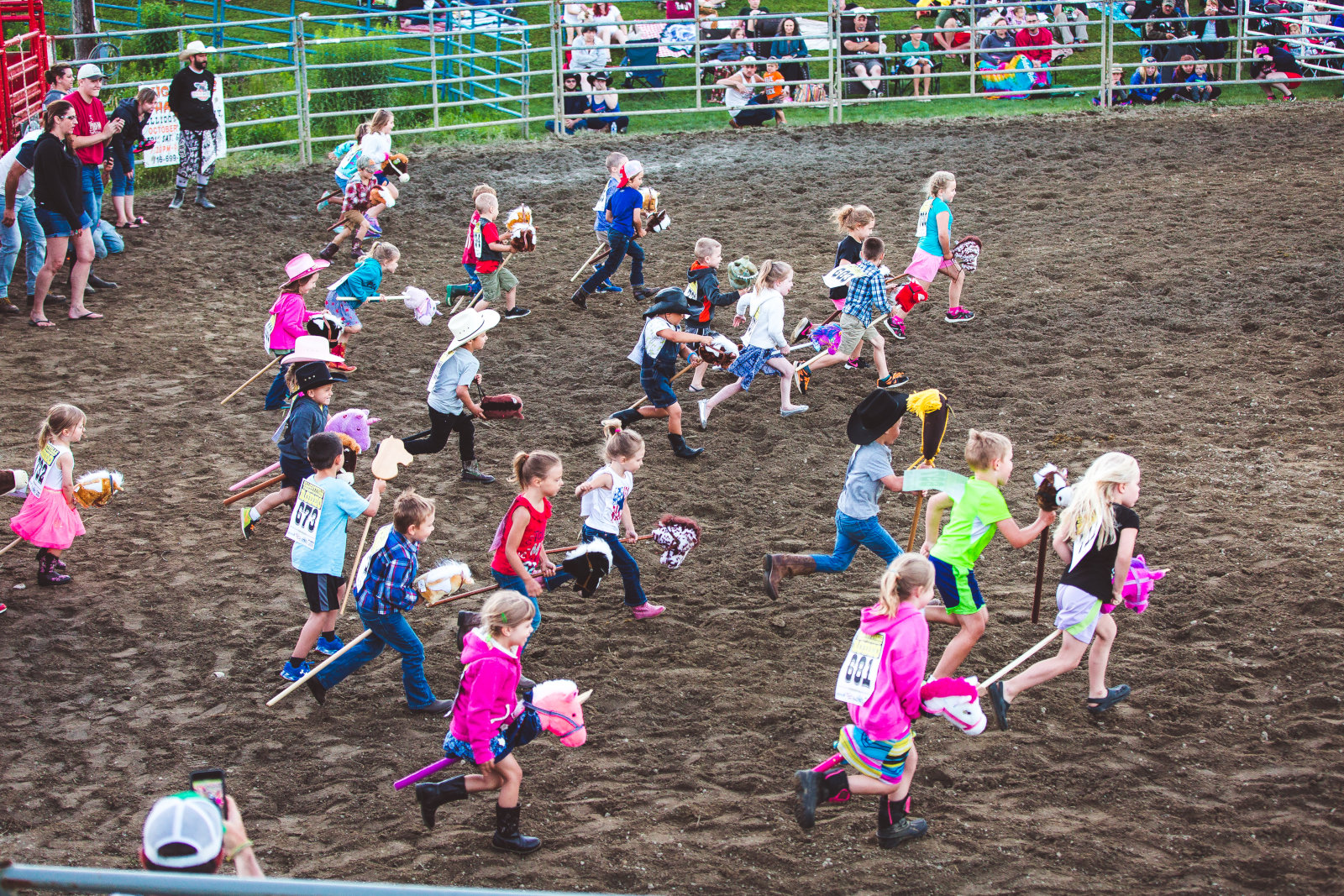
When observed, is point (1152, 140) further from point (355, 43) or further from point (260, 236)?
point (355, 43)

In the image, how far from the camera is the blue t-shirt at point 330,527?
6645 millimetres

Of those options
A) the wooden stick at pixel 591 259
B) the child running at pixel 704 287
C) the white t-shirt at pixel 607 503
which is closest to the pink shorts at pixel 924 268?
the child running at pixel 704 287

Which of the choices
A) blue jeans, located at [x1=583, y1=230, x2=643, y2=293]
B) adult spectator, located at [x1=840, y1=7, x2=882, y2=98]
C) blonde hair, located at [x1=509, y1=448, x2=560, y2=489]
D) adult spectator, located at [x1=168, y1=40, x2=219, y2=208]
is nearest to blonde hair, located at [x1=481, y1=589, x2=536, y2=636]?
blonde hair, located at [x1=509, y1=448, x2=560, y2=489]

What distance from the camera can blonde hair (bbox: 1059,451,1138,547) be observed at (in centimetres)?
601

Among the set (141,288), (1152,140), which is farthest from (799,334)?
(1152,140)

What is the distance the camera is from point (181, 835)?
3.52 meters

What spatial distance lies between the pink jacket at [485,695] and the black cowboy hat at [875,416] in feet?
7.08

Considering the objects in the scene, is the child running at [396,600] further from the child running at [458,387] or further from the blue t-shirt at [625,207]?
the blue t-shirt at [625,207]

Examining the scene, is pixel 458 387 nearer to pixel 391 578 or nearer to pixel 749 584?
pixel 749 584

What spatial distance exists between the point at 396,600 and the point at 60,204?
7658 millimetres

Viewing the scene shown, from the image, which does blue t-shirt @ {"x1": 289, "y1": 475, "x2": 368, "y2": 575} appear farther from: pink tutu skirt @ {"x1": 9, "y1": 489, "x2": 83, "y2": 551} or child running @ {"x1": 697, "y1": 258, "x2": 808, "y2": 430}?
child running @ {"x1": 697, "y1": 258, "x2": 808, "y2": 430}

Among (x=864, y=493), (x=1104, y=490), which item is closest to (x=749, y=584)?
(x=864, y=493)

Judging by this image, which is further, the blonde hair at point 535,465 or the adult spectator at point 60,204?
the adult spectator at point 60,204

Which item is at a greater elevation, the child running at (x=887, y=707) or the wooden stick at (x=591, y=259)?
the wooden stick at (x=591, y=259)
